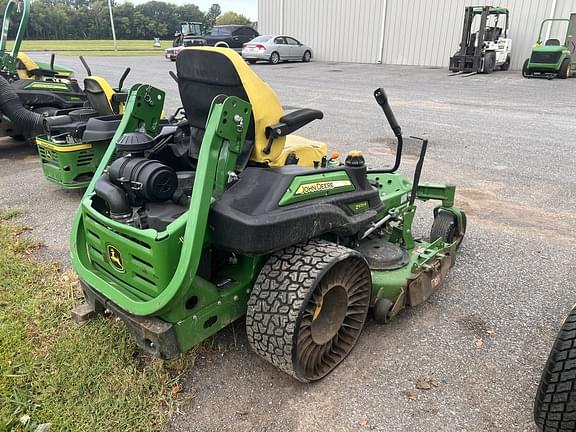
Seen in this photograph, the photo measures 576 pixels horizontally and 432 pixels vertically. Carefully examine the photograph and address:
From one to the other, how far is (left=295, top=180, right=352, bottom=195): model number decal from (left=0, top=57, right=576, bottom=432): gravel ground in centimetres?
100

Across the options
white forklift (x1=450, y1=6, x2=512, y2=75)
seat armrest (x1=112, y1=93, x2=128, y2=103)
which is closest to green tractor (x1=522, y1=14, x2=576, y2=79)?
white forklift (x1=450, y1=6, x2=512, y2=75)

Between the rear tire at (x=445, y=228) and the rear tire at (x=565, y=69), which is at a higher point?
the rear tire at (x=565, y=69)

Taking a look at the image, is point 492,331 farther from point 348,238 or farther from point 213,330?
point 213,330

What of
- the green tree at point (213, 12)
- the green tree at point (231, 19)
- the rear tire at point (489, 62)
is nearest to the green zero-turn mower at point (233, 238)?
the rear tire at point (489, 62)

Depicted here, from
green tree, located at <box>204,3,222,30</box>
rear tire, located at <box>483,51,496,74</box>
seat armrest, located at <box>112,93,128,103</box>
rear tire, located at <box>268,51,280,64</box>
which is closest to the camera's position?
seat armrest, located at <box>112,93,128,103</box>

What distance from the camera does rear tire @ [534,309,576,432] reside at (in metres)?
2.00

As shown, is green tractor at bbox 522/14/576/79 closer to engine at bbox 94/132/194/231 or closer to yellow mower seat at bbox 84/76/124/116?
yellow mower seat at bbox 84/76/124/116

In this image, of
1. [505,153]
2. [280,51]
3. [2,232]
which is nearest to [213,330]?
[2,232]

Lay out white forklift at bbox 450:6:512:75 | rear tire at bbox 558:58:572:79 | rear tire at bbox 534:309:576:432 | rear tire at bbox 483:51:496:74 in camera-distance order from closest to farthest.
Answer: rear tire at bbox 534:309:576:432, rear tire at bbox 558:58:572:79, white forklift at bbox 450:6:512:75, rear tire at bbox 483:51:496:74

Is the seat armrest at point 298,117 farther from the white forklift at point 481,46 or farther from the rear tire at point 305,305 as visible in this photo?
the white forklift at point 481,46

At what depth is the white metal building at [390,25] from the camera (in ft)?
60.8

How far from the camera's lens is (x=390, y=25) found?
21.9m

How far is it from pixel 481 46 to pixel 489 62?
0.68m

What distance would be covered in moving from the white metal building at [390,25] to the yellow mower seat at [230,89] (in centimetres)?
1946
